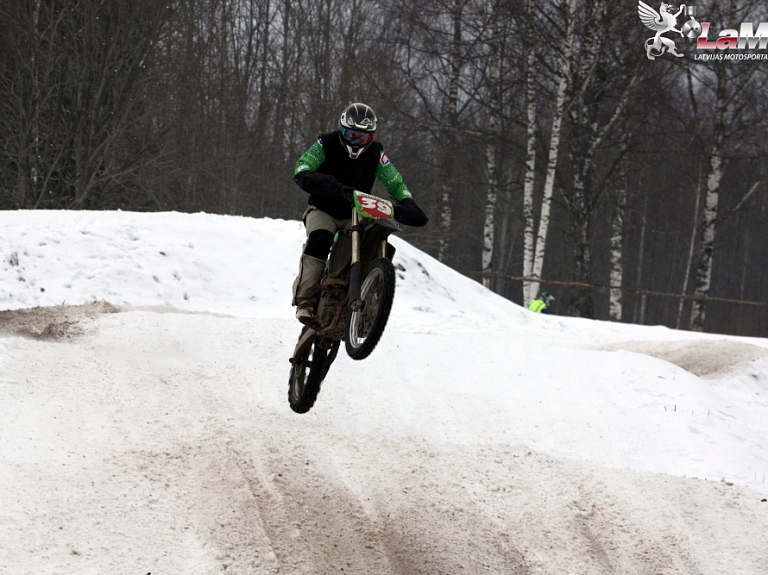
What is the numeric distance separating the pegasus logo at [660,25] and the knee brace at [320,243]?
675 inches

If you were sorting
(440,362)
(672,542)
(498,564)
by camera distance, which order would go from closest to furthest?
(498,564) → (672,542) → (440,362)

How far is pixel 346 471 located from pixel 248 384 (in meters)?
2.39

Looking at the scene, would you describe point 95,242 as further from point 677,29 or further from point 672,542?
point 677,29

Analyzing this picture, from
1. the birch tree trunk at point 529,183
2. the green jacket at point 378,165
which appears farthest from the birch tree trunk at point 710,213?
the green jacket at point 378,165

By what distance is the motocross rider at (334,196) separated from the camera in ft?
21.3

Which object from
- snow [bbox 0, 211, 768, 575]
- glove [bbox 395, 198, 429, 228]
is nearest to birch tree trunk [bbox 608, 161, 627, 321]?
snow [bbox 0, 211, 768, 575]

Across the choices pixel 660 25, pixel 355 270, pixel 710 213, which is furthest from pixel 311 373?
pixel 710 213

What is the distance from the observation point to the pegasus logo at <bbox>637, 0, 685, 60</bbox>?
20734 millimetres

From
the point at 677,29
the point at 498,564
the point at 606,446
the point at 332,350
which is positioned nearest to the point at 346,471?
A: the point at 332,350

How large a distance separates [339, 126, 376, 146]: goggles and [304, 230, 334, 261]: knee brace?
0.81 metres

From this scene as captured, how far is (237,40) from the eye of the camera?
37.8 meters

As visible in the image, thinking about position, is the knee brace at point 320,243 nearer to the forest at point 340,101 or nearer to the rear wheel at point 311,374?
the rear wheel at point 311,374

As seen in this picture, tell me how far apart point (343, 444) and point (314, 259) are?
203cm

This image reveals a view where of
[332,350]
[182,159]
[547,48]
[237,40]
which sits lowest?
[332,350]
